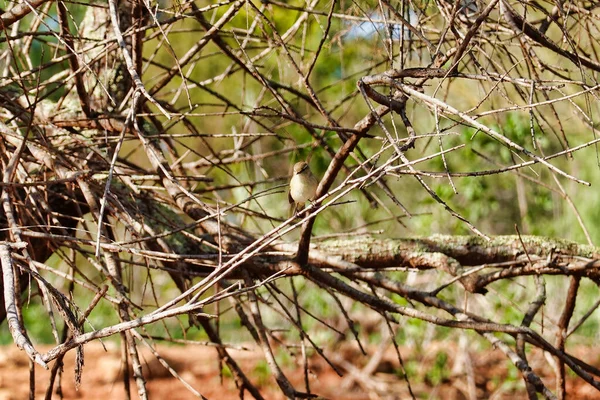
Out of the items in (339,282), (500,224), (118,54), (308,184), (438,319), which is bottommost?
(438,319)

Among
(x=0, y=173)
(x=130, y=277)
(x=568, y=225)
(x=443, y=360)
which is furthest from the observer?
(x=568, y=225)

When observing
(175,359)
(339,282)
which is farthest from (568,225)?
(339,282)

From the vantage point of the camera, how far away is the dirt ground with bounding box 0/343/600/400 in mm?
5000

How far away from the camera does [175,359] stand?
18.8ft

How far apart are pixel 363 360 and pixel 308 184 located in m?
3.57

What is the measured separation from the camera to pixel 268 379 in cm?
553

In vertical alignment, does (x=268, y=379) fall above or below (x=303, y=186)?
below

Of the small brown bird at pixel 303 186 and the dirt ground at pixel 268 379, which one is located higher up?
the small brown bird at pixel 303 186

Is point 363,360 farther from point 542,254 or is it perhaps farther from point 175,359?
point 542,254

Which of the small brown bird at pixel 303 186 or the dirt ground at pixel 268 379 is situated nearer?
the small brown bird at pixel 303 186

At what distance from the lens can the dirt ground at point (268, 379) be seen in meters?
5.00

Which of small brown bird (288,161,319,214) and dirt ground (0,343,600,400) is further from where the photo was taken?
dirt ground (0,343,600,400)

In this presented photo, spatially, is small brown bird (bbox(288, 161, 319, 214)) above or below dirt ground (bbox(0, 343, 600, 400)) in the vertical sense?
above

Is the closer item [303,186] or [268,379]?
[303,186]
